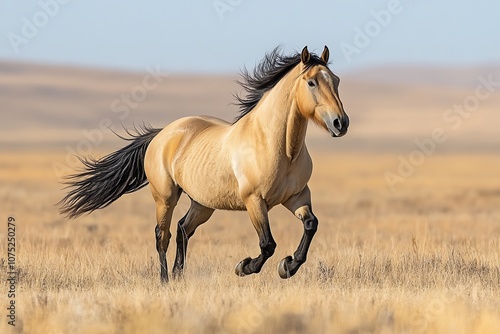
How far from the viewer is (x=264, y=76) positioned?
9.52 metres

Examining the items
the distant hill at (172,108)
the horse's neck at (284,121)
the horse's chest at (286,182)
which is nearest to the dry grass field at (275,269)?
the horse's chest at (286,182)

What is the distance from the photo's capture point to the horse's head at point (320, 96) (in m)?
8.21

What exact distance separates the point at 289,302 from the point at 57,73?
99975 mm

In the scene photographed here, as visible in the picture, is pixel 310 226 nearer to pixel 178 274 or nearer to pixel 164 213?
pixel 178 274

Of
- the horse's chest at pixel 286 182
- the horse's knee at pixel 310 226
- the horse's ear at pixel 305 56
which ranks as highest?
the horse's ear at pixel 305 56

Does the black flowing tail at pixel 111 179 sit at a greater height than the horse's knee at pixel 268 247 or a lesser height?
greater

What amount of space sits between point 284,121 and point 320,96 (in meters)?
0.61

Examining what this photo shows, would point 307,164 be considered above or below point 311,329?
above

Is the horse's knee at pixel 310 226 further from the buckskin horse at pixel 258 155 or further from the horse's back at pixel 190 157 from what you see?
the horse's back at pixel 190 157

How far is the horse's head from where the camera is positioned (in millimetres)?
8211

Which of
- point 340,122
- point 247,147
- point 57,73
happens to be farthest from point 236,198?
point 57,73

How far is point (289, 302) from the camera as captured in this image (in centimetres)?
737

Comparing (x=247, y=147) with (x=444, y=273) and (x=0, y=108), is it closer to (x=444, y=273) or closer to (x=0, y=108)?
(x=444, y=273)

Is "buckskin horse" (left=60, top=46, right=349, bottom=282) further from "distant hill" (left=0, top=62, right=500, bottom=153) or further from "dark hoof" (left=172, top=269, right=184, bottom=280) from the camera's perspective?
"distant hill" (left=0, top=62, right=500, bottom=153)
